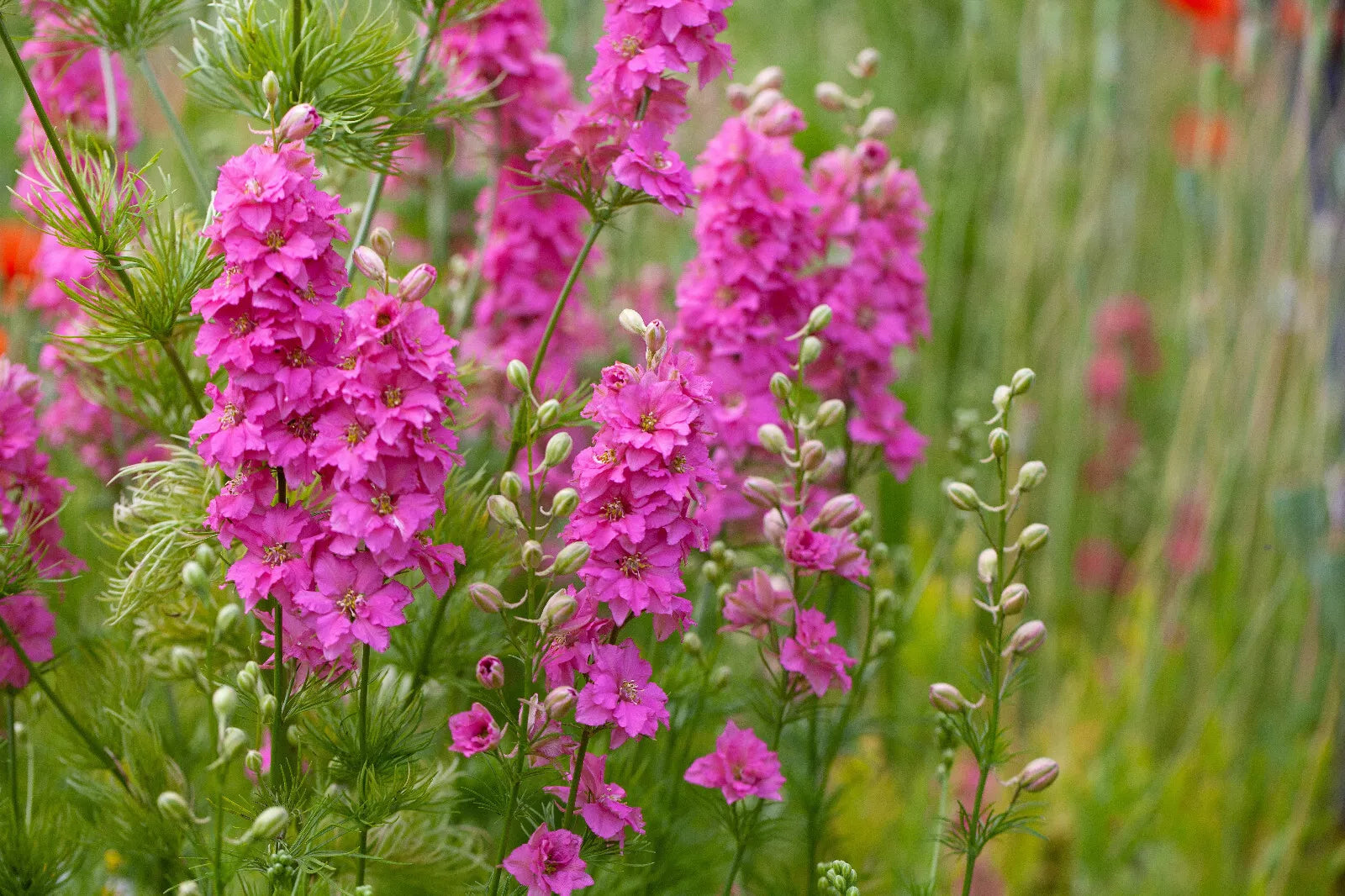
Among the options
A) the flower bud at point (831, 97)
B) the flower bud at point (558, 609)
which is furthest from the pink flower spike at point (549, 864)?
the flower bud at point (831, 97)

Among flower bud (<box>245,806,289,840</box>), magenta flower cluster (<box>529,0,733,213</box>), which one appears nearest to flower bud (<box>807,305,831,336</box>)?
magenta flower cluster (<box>529,0,733,213</box>)

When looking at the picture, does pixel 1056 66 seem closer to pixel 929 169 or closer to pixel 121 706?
pixel 929 169

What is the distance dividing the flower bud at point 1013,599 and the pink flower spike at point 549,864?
1.01 ft

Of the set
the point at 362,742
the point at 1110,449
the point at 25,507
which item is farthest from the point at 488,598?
the point at 1110,449

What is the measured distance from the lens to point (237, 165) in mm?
674

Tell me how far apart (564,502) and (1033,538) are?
0.31m

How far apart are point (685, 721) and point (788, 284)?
38 centimetres

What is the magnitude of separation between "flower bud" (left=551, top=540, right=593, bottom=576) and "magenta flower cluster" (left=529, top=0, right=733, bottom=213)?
0.25 m

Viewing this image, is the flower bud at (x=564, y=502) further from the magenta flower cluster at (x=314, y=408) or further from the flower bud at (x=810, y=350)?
the flower bud at (x=810, y=350)

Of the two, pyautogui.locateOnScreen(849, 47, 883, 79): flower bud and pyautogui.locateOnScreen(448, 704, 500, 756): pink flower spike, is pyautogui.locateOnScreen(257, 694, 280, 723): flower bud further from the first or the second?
pyautogui.locateOnScreen(849, 47, 883, 79): flower bud

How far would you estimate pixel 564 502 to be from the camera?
68 cm

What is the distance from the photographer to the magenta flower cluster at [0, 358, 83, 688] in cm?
80

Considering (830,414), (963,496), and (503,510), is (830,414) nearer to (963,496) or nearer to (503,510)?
(963,496)

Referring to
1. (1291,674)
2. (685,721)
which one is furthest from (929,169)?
(685,721)
